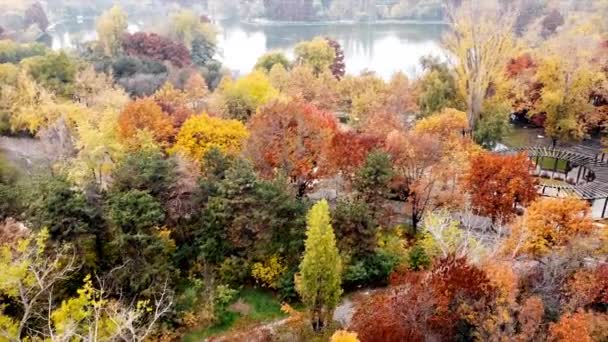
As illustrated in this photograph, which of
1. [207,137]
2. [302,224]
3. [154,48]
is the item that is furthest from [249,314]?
[154,48]

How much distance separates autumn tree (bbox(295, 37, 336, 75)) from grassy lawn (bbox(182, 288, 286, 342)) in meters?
27.5

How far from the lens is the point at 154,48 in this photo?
4512 cm

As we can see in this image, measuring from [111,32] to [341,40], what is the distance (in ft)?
114

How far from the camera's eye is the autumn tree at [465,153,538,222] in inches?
764

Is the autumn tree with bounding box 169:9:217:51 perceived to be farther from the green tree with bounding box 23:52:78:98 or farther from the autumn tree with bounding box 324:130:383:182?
the autumn tree with bounding box 324:130:383:182

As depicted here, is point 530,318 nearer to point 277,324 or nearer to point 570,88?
point 277,324

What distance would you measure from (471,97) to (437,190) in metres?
11.0

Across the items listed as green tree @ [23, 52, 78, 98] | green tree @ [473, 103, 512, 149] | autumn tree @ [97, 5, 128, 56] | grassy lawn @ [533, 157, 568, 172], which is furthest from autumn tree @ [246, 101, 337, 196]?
autumn tree @ [97, 5, 128, 56]

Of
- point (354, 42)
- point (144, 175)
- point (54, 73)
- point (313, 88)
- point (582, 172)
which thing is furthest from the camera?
point (354, 42)

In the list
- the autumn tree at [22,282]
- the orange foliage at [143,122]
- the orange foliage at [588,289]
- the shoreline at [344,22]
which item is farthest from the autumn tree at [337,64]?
the shoreline at [344,22]

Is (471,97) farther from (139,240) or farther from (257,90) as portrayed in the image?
(139,240)

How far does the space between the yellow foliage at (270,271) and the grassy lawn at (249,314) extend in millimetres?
515

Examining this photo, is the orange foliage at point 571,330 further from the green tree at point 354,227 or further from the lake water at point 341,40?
the lake water at point 341,40

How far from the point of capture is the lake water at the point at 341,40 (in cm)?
6128
